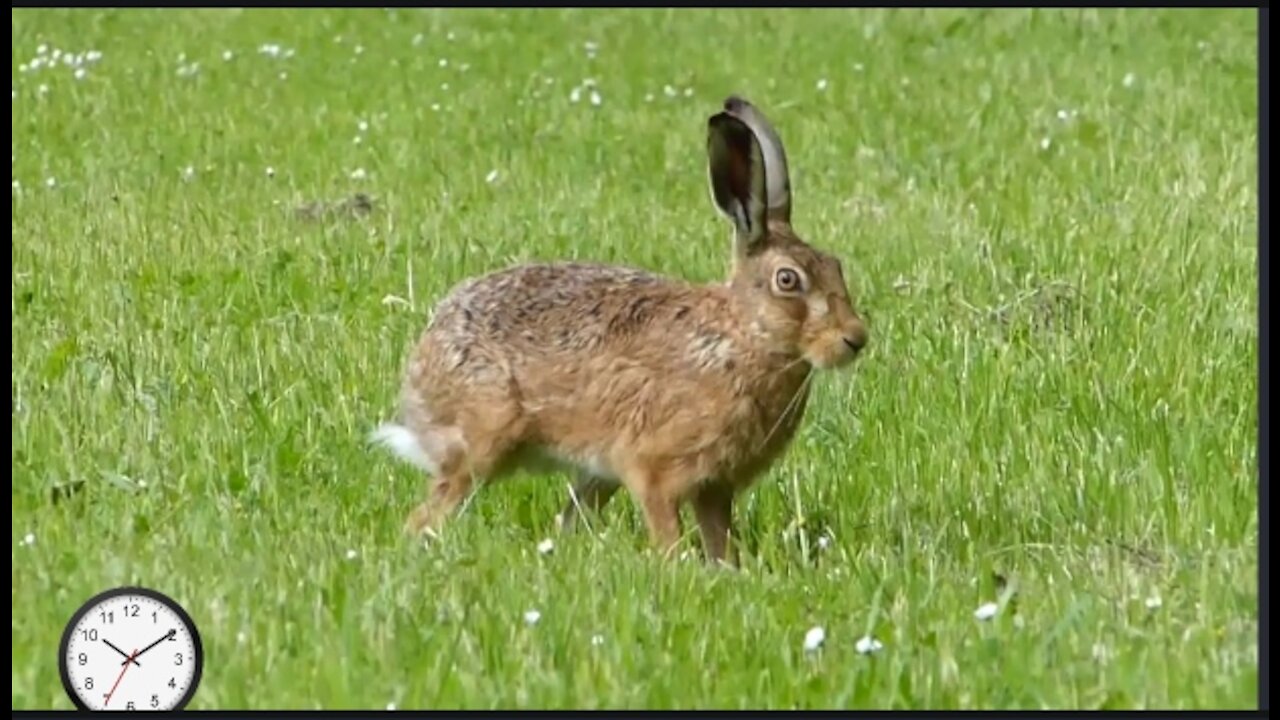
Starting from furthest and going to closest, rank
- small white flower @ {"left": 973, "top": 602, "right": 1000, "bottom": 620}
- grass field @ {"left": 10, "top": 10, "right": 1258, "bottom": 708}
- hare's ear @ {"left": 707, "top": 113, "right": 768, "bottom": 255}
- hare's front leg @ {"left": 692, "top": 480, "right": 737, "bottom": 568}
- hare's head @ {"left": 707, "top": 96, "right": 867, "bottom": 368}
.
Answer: hare's front leg @ {"left": 692, "top": 480, "right": 737, "bottom": 568} < hare's ear @ {"left": 707, "top": 113, "right": 768, "bottom": 255} < hare's head @ {"left": 707, "top": 96, "right": 867, "bottom": 368} < small white flower @ {"left": 973, "top": 602, "right": 1000, "bottom": 620} < grass field @ {"left": 10, "top": 10, "right": 1258, "bottom": 708}

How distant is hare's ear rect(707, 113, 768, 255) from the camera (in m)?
6.44

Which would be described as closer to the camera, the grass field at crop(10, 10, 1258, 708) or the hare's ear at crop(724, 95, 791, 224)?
the grass field at crop(10, 10, 1258, 708)

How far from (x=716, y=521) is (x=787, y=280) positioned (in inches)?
28.9

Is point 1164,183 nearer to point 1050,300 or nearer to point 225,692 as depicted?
point 1050,300

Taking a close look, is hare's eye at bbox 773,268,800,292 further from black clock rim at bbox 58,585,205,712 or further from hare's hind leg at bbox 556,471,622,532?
black clock rim at bbox 58,585,205,712

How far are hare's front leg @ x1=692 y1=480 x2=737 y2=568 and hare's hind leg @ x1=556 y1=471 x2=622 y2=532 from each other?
0.33 meters

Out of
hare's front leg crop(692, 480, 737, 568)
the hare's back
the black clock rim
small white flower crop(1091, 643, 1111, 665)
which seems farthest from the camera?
the hare's back

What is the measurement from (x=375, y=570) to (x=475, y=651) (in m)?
0.63

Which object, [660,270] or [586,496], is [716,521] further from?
[660,270]

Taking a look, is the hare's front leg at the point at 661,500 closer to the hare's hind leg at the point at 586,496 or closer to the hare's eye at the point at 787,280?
the hare's hind leg at the point at 586,496

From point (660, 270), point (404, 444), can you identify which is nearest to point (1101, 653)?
point (404, 444)

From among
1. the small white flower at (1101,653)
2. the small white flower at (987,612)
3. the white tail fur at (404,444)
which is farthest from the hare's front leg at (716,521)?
the small white flower at (1101,653)

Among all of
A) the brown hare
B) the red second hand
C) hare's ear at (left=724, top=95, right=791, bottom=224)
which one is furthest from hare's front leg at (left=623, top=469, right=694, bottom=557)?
the red second hand

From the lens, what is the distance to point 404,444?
699 cm
